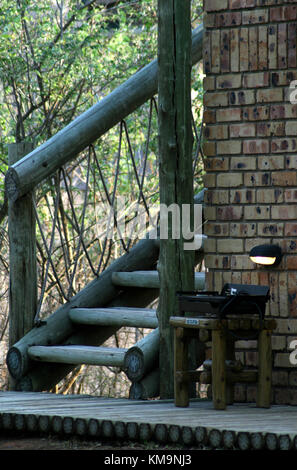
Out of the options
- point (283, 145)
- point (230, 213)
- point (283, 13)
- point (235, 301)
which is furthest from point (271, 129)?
point (235, 301)

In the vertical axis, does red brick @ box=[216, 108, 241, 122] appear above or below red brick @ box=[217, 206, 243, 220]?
above

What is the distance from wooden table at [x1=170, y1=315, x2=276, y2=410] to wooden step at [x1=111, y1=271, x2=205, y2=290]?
1287mm

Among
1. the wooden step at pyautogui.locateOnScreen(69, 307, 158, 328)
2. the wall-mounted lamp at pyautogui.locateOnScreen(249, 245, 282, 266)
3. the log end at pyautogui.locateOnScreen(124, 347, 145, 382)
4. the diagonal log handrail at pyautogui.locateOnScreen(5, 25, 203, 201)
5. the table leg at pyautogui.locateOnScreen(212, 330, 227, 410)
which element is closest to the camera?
the table leg at pyautogui.locateOnScreen(212, 330, 227, 410)

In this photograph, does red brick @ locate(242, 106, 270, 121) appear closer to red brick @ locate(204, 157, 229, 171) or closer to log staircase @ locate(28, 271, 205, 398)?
red brick @ locate(204, 157, 229, 171)

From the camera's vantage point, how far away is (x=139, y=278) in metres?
6.36

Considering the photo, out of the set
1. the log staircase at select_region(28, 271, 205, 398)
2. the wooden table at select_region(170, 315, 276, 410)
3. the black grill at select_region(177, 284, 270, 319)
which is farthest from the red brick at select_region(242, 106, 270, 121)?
the log staircase at select_region(28, 271, 205, 398)

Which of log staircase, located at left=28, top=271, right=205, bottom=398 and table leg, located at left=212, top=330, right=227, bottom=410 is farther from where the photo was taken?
log staircase, located at left=28, top=271, right=205, bottom=398

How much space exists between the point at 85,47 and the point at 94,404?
510 cm

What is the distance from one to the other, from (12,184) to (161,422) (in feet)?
7.69

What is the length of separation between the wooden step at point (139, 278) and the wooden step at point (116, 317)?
0.20 m

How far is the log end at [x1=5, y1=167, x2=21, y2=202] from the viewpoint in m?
5.96

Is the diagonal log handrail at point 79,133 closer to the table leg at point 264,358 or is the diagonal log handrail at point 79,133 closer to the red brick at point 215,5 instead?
the red brick at point 215,5
